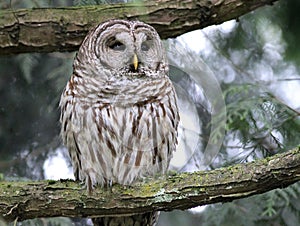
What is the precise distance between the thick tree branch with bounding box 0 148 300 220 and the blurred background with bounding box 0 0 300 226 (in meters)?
0.58

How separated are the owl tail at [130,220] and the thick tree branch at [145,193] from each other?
0.45m

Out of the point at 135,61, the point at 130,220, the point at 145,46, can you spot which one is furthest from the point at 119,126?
the point at 130,220

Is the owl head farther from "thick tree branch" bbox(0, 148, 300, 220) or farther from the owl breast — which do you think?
"thick tree branch" bbox(0, 148, 300, 220)

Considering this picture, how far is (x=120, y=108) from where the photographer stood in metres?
4.29

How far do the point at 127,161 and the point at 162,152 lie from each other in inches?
8.2

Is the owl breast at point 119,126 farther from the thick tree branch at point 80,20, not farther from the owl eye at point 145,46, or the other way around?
the thick tree branch at point 80,20

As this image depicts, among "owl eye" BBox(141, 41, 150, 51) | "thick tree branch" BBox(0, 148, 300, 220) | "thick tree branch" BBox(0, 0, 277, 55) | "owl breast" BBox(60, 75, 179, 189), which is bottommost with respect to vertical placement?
"thick tree branch" BBox(0, 148, 300, 220)

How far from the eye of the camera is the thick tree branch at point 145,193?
11.7ft

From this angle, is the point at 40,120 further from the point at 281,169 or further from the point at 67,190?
the point at 281,169

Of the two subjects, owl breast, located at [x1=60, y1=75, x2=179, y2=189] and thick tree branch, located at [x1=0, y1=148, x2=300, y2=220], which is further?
owl breast, located at [x1=60, y1=75, x2=179, y2=189]

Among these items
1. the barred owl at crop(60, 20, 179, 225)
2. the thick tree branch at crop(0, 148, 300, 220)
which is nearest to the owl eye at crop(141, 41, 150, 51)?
the barred owl at crop(60, 20, 179, 225)

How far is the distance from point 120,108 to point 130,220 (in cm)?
68

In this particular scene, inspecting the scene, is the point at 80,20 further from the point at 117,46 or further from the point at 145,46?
the point at 145,46

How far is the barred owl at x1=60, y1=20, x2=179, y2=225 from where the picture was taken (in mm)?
4297
